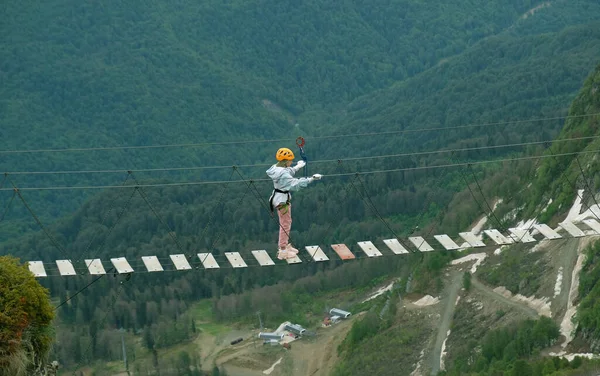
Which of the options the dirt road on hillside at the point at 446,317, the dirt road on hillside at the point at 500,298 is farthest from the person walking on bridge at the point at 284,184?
the dirt road on hillside at the point at 446,317

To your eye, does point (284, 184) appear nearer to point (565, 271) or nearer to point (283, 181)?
point (283, 181)

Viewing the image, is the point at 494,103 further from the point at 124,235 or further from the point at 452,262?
the point at 452,262

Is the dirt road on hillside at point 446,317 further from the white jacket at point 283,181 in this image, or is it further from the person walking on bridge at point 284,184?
the white jacket at point 283,181

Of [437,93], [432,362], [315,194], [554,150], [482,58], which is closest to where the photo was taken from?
[432,362]

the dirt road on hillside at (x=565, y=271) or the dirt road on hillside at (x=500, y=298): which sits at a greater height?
the dirt road on hillside at (x=565, y=271)

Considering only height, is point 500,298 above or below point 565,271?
below

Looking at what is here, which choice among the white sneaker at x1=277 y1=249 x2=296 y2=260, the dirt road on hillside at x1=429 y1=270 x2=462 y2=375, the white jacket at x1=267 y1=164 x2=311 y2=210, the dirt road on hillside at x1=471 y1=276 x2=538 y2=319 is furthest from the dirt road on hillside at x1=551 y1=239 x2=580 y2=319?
the white jacket at x1=267 y1=164 x2=311 y2=210

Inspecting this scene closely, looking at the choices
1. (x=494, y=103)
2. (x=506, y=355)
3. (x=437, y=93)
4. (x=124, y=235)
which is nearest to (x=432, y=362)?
(x=506, y=355)

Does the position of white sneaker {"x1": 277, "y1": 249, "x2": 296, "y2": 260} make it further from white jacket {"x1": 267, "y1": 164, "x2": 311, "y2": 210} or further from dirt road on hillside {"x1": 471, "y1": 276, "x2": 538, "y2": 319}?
dirt road on hillside {"x1": 471, "y1": 276, "x2": 538, "y2": 319}

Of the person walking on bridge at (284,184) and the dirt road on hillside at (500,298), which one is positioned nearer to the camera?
the person walking on bridge at (284,184)

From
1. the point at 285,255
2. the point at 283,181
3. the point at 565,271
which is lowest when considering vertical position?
the point at 565,271

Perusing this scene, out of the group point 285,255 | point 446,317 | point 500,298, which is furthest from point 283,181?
point 446,317
